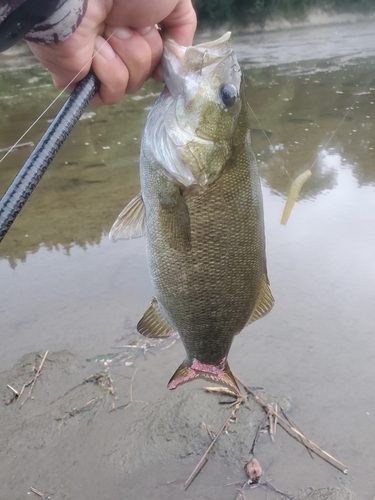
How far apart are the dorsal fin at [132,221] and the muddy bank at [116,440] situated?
4.97ft

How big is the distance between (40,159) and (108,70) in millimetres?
504

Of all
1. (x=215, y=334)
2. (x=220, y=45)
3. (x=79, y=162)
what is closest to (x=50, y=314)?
(x=215, y=334)

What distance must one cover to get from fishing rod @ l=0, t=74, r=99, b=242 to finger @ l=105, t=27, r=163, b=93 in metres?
0.20

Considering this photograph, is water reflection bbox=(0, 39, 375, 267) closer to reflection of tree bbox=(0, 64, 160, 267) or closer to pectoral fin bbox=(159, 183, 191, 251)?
reflection of tree bbox=(0, 64, 160, 267)

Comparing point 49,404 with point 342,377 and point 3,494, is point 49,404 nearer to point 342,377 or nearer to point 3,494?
point 3,494

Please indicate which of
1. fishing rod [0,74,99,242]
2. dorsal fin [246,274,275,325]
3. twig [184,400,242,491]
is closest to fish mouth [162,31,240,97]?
fishing rod [0,74,99,242]

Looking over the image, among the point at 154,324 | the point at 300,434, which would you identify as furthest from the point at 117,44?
the point at 300,434

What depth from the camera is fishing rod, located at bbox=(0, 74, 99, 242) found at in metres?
1.07

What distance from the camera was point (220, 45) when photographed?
1.43 metres

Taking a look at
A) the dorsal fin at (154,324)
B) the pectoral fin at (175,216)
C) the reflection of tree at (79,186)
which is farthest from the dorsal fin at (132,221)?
the reflection of tree at (79,186)

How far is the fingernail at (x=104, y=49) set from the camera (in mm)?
1442

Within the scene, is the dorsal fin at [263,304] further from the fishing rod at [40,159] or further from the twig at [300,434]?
the twig at [300,434]

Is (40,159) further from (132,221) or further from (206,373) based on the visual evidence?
(206,373)

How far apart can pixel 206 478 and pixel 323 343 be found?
1348 millimetres
